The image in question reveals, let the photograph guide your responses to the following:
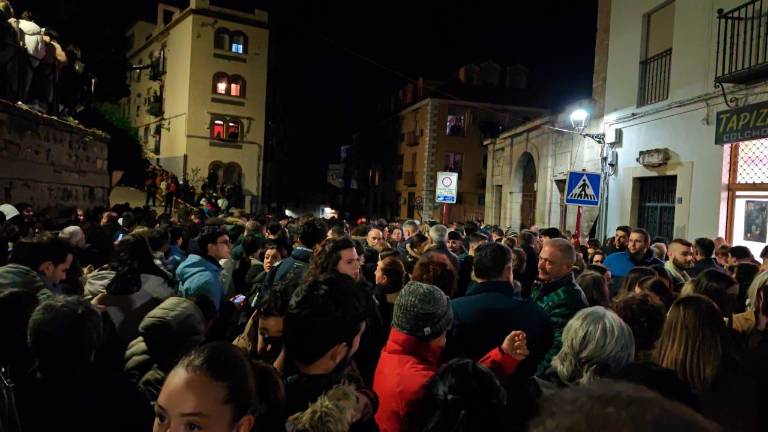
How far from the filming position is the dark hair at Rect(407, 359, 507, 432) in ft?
6.14

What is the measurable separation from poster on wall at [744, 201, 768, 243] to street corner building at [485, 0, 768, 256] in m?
0.02

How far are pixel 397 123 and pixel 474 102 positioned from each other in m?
8.65

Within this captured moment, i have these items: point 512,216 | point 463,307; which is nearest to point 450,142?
point 512,216

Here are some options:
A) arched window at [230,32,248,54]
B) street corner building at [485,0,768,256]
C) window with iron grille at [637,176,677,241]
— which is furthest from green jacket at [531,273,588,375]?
arched window at [230,32,248,54]

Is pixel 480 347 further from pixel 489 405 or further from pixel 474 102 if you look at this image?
pixel 474 102

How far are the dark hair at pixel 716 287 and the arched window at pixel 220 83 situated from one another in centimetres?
3324

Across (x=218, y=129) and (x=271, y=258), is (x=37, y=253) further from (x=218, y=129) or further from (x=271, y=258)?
(x=218, y=129)

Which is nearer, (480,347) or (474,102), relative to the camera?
(480,347)

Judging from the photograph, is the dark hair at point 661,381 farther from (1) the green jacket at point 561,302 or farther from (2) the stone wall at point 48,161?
(2) the stone wall at point 48,161

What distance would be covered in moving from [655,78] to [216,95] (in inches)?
1091

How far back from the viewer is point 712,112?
31.9ft

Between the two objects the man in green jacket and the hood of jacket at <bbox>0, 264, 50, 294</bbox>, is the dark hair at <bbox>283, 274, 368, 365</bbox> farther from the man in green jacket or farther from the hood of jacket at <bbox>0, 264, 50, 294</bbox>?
the hood of jacket at <bbox>0, 264, 50, 294</bbox>

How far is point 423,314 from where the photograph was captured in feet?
8.79

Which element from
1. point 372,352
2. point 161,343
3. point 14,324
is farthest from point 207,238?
point 161,343
